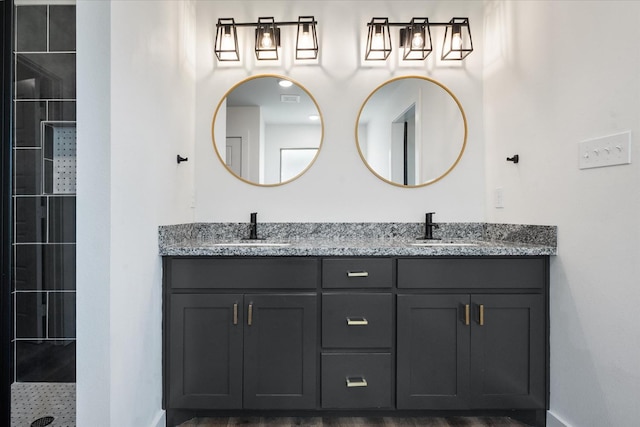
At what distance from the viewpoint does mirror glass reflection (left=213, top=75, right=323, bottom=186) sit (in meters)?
2.26

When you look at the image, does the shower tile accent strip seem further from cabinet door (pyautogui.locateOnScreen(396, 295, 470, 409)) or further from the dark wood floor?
cabinet door (pyautogui.locateOnScreen(396, 295, 470, 409))

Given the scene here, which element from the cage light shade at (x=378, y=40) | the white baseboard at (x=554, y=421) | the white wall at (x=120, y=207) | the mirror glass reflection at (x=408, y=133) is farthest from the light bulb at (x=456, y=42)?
the white baseboard at (x=554, y=421)

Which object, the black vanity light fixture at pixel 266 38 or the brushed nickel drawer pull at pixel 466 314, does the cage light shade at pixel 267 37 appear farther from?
the brushed nickel drawer pull at pixel 466 314

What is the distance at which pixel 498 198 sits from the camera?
2135 mm

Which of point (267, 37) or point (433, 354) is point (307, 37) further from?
point (433, 354)

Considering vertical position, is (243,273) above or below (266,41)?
below

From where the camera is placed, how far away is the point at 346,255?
1.72 metres

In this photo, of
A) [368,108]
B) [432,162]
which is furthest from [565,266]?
[368,108]

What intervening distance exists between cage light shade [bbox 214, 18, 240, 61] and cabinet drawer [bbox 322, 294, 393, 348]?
5.16 ft

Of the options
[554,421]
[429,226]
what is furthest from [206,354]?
[554,421]

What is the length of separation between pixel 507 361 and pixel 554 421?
1.06ft

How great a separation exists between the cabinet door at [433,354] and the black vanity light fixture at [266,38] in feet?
5.25

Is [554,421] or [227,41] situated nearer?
[554,421]

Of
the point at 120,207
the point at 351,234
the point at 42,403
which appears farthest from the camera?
the point at 351,234
